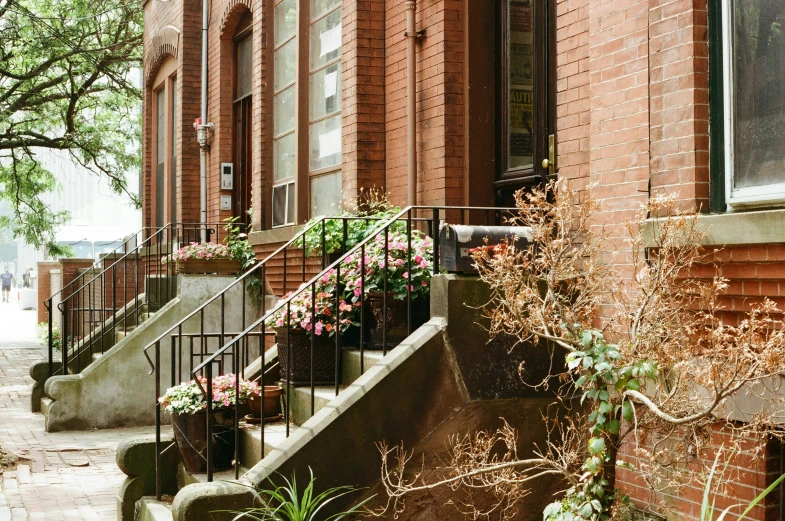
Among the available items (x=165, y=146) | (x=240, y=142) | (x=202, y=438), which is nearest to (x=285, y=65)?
(x=240, y=142)

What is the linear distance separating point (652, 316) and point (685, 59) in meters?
1.37

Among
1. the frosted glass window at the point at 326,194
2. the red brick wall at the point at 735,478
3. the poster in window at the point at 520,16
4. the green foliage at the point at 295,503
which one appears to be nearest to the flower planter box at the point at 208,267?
the frosted glass window at the point at 326,194

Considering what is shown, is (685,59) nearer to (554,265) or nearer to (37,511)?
(554,265)

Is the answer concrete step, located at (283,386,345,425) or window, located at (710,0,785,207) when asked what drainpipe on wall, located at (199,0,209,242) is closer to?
concrete step, located at (283,386,345,425)

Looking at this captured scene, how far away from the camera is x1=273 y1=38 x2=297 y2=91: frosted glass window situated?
396 inches

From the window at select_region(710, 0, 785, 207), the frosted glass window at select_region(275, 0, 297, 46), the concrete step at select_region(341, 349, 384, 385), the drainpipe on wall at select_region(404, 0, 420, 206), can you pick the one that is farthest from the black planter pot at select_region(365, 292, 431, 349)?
the frosted glass window at select_region(275, 0, 297, 46)

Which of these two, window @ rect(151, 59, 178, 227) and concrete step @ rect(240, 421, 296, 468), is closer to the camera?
concrete step @ rect(240, 421, 296, 468)

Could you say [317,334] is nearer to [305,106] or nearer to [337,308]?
[337,308]

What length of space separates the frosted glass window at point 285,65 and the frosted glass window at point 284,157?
23.4 inches

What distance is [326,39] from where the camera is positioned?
368 inches

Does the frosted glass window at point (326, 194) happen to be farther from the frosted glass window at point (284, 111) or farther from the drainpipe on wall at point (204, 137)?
the drainpipe on wall at point (204, 137)

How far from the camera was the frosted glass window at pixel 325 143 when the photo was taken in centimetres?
909

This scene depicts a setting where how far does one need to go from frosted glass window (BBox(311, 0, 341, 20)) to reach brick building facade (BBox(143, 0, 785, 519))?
0.08 feet

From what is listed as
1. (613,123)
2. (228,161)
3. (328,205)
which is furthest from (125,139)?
(613,123)
